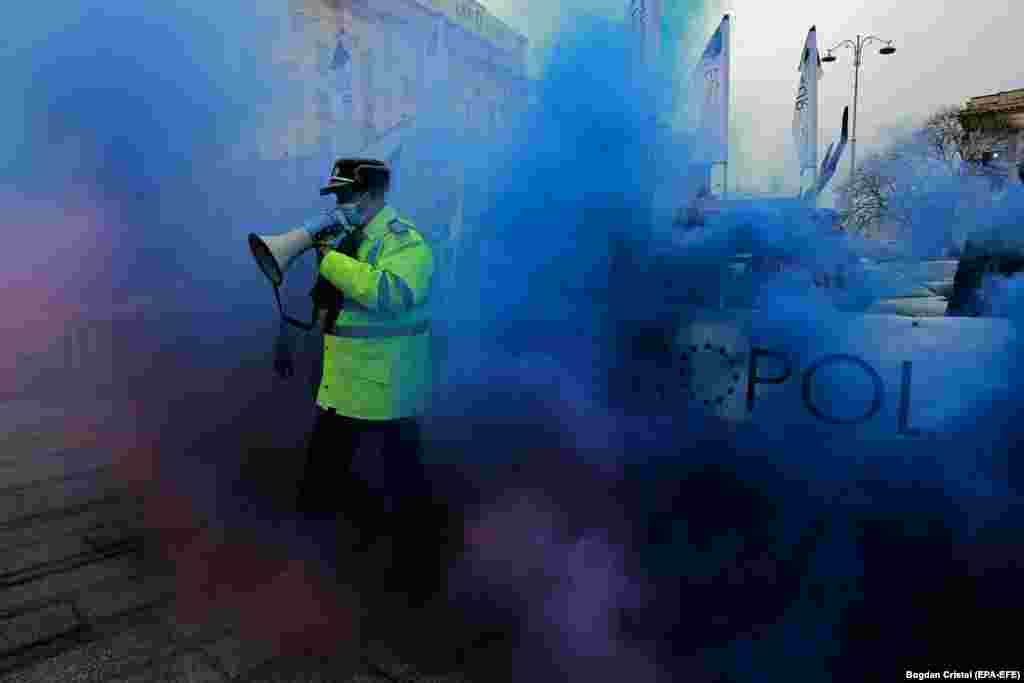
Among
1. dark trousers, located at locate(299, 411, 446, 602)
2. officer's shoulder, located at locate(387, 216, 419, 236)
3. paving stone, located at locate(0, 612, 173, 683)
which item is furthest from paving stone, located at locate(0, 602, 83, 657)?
officer's shoulder, located at locate(387, 216, 419, 236)

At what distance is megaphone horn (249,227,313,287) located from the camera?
261cm

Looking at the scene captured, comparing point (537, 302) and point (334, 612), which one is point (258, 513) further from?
point (537, 302)

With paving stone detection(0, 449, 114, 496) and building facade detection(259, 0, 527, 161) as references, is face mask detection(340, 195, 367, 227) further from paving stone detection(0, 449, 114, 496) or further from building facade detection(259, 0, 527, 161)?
Answer: paving stone detection(0, 449, 114, 496)

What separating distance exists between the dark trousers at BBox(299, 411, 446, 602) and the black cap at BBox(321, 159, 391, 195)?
2.92 ft

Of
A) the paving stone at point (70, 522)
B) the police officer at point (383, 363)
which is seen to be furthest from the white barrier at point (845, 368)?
the paving stone at point (70, 522)

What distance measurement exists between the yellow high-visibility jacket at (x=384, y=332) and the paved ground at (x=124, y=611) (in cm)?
80

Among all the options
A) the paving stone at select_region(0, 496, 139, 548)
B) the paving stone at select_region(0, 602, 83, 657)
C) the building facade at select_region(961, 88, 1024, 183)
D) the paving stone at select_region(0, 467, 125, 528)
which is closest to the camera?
the paving stone at select_region(0, 602, 83, 657)

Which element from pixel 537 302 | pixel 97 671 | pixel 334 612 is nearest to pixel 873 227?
pixel 537 302

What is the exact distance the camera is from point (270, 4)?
145 inches

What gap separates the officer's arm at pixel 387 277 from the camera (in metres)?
2.59

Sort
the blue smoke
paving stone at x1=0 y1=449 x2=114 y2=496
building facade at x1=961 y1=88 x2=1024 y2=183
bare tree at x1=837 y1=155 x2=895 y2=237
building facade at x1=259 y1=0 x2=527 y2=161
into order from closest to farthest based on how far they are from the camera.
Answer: the blue smoke < building facade at x1=961 y1=88 x2=1024 y2=183 < bare tree at x1=837 y1=155 x2=895 y2=237 < building facade at x1=259 y1=0 x2=527 y2=161 < paving stone at x1=0 y1=449 x2=114 y2=496

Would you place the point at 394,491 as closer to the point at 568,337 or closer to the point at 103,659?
the point at 103,659

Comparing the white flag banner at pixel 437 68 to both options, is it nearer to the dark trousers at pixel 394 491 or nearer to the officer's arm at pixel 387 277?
the officer's arm at pixel 387 277

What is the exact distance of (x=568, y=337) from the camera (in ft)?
12.1
